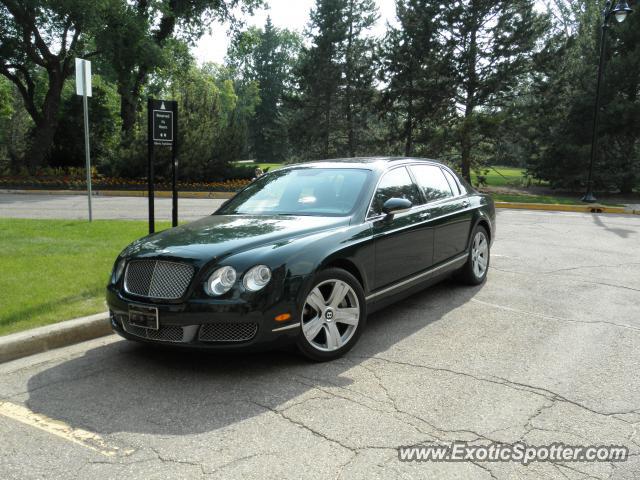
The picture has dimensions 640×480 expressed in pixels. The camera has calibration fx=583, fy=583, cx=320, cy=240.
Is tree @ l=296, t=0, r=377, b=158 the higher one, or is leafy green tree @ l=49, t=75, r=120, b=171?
tree @ l=296, t=0, r=377, b=158

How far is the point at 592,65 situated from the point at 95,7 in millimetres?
20319

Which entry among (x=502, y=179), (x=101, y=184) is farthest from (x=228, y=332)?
(x=502, y=179)

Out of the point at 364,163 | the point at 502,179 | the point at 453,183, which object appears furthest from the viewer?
the point at 502,179

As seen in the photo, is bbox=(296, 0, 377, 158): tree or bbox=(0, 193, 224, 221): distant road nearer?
bbox=(0, 193, 224, 221): distant road

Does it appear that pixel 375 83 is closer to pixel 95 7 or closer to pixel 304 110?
pixel 304 110

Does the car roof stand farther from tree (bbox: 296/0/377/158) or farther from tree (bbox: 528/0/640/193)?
tree (bbox: 296/0/377/158)

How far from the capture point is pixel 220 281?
158 inches

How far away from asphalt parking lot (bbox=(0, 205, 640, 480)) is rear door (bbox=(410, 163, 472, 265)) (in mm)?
753

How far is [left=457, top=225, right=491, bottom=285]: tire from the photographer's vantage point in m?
6.79

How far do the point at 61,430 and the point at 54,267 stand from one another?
4.33 metres

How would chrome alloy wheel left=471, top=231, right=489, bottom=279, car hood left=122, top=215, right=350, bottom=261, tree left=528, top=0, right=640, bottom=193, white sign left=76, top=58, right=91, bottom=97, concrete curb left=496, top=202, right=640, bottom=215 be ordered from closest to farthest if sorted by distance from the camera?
car hood left=122, top=215, right=350, bottom=261
chrome alloy wheel left=471, top=231, right=489, bottom=279
white sign left=76, top=58, right=91, bottom=97
concrete curb left=496, top=202, right=640, bottom=215
tree left=528, top=0, right=640, bottom=193

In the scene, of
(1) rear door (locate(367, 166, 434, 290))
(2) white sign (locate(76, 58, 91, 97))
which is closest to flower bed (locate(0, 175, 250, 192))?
(2) white sign (locate(76, 58, 91, 97))

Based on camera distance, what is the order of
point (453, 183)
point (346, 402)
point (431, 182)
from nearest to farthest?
1. point (346, 402)
2. point (431, 182)
3. point (453, 183)

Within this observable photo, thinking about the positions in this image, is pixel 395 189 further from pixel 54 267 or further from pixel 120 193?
pixel 120 193
